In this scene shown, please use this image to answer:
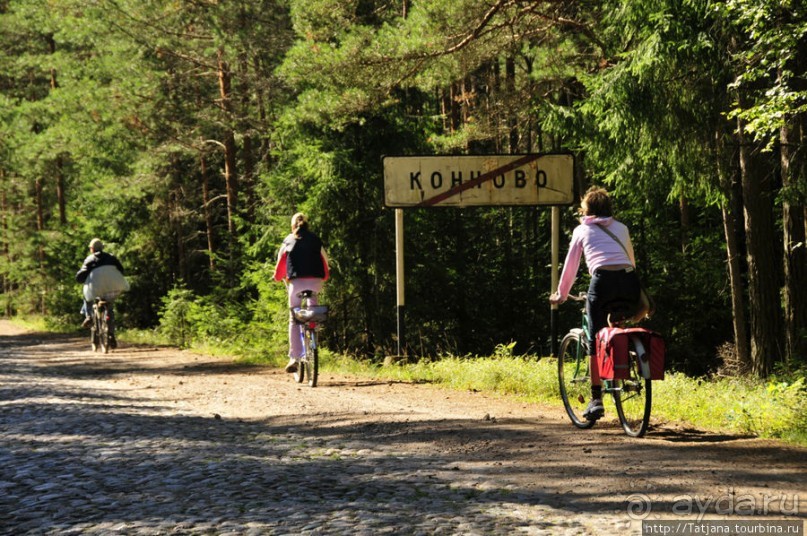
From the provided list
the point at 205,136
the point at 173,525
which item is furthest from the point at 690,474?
the point at 205,136

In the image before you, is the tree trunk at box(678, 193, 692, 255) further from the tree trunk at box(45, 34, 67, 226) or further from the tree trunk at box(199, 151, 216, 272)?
the tree trunk at box(45, 34, 67, 226)

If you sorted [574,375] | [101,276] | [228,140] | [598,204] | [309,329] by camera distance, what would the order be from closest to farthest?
[598,204] → [574,375] → [309,329] → [101,276] → [228,140]

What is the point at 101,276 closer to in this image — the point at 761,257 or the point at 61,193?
the point at 761,257

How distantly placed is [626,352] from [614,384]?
37 centimetres

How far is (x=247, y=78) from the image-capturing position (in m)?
23.0

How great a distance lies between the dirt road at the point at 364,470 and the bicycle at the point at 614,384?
0.17m

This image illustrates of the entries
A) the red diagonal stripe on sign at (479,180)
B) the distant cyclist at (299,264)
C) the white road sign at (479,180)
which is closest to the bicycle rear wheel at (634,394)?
the distant cyclist at (299,264)

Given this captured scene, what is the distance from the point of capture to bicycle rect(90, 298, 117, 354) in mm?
18766

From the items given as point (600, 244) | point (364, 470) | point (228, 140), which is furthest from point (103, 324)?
point (600, 244)

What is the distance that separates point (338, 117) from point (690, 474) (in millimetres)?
12221

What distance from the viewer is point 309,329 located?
12.1 m

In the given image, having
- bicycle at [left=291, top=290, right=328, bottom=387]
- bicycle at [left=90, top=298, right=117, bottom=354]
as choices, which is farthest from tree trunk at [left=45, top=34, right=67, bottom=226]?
bicycle at [left=291, top=290, right=328, bottom=387]

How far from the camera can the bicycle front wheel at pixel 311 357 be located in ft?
38.7

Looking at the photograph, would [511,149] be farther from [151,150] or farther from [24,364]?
[24,364]
